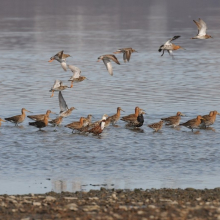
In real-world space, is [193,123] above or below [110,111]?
below

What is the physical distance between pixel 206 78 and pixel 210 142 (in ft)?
63.1

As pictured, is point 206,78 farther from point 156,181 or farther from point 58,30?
point 58,30

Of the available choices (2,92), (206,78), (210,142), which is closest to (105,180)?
(210,142)

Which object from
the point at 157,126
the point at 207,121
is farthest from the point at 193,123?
the point at 157,126

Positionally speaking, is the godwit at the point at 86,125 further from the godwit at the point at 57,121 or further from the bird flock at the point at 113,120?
the godwit at the point at 57,121

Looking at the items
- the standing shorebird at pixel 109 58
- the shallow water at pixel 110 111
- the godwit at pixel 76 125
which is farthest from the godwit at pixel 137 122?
the godwit at pixel 76 125

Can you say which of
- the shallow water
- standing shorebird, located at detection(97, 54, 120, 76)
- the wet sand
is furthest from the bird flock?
the wet sand

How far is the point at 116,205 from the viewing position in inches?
598

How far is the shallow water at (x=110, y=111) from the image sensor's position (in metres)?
20.5

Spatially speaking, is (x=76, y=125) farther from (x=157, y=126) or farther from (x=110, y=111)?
(x=110, y=111)

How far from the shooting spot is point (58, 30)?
285ft

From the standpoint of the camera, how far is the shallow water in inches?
809

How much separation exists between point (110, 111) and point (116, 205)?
681 inches

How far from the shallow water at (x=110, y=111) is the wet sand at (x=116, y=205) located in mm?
1963
